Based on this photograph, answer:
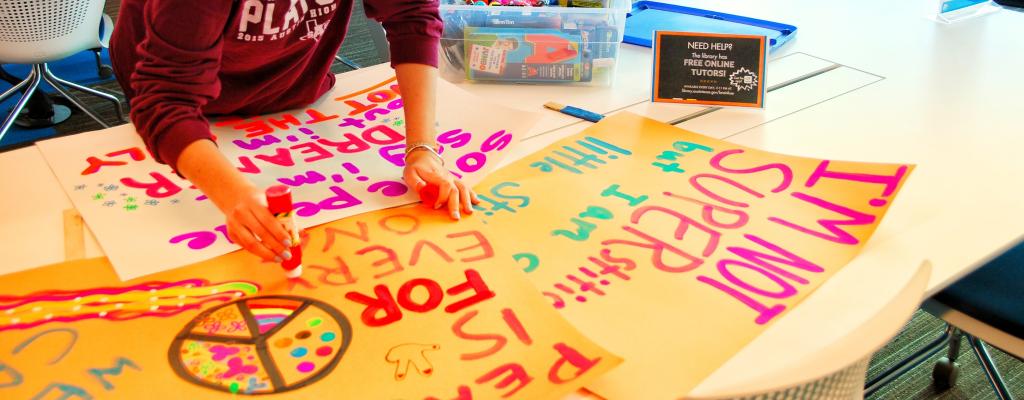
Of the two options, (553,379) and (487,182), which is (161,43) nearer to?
(487,182)

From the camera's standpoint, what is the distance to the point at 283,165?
116 cm

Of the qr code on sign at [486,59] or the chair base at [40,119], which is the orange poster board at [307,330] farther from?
the chair base at [40,119]

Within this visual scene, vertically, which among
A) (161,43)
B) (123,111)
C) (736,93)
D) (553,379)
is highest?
(161,43)

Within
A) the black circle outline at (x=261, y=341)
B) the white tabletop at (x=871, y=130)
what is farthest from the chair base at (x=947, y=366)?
the black circle outline at (x=261, y=341)

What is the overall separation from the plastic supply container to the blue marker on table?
0.35 ft

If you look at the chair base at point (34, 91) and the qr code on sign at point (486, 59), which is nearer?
the qr code on sign at point (486, 59)

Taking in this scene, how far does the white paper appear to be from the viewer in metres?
0.97

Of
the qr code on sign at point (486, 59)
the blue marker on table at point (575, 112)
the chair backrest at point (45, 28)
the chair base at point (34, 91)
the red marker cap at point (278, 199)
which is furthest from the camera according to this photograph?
the chair base at point (34, 91)

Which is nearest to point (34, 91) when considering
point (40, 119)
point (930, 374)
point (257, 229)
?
point (40, 119)

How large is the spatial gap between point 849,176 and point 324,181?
712mm

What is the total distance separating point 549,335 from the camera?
0.79m

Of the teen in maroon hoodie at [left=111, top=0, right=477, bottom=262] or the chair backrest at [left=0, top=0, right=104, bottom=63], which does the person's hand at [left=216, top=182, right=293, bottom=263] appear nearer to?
the teen in maroon hoodie at [left=111, top=0, right=477, bottom=262]

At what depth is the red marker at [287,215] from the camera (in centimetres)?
85

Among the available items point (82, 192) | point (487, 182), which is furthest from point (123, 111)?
point (487, 182)
